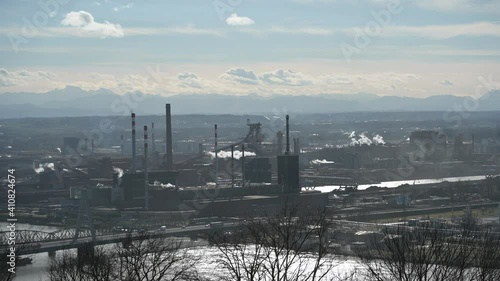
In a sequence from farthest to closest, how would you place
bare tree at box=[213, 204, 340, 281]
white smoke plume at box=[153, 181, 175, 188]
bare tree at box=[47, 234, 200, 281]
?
white smoke plume at box=[153, 181, 175, 188] → bare tree at box=[47, 234, 200, 281] → bare tree at box=[213, 204, 340, 281]

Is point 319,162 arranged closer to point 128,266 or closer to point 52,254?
point 52,254

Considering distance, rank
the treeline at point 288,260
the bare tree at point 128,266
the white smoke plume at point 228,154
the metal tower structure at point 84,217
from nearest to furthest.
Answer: the treeline at point 288,260 → the bare tree at point 128,266 → the metal tower structure at point 84,217 → the white smoke plume at point 228,154

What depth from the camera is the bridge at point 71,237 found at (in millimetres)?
16969

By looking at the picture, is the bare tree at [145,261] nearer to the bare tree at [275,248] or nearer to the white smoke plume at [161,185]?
the bare tree at [275,248]

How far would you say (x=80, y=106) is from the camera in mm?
139125

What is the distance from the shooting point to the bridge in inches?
668

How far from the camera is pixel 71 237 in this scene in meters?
19.2

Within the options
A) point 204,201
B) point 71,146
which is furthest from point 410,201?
point 71,146

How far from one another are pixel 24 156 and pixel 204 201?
25430 mm

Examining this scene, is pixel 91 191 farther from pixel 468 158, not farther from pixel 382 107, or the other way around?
pixel 382 107

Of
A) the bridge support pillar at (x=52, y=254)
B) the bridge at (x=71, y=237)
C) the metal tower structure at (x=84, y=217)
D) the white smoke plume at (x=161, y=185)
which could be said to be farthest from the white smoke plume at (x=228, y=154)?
the bridge support pillar at (x=52, y=254)

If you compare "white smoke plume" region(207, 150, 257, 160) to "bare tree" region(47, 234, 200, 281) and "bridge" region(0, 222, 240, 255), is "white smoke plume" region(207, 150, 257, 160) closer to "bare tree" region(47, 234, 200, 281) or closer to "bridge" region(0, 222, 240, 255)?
"bridge" region(0, 222, 240, 255)

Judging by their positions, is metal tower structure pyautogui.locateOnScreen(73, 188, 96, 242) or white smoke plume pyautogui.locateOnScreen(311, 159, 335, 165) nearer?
metal tower structure pyautogui.locateOnScreen(73, 188, 96, 242)

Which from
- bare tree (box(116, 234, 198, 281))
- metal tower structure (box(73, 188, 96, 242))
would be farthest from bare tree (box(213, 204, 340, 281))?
metal tower structure (box(73, 188, 96, 242))
